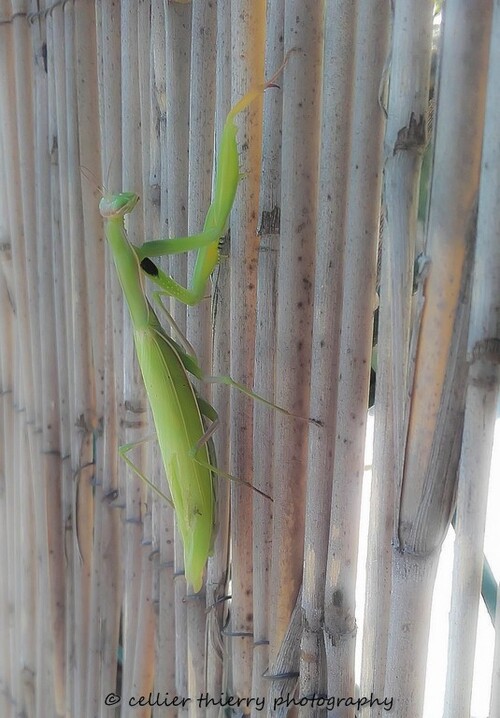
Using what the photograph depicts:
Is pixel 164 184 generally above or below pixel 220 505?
above

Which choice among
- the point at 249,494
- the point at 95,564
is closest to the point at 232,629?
the point at 249,494

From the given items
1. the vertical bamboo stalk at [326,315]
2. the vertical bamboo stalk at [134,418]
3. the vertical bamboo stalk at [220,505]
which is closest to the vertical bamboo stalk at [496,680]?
the vertical bamboo stalk at [326,315]

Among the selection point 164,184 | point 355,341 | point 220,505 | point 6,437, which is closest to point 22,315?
point 6,437

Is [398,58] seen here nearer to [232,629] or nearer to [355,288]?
[355,288]

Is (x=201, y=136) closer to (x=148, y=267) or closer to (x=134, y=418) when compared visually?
(x=148, y=267)

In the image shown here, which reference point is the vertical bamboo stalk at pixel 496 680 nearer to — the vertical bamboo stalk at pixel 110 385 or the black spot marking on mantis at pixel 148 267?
the black spot marking on mantis at pixel 148 267

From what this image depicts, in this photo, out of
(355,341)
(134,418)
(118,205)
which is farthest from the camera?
(134,418)

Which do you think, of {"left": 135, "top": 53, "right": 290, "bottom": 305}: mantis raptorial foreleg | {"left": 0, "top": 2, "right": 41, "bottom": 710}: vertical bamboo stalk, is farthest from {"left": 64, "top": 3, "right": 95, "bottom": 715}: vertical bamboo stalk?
{"left": 135, "top": 53, "right": 290, "bottom": 305}: mantis raptorial foreleg
